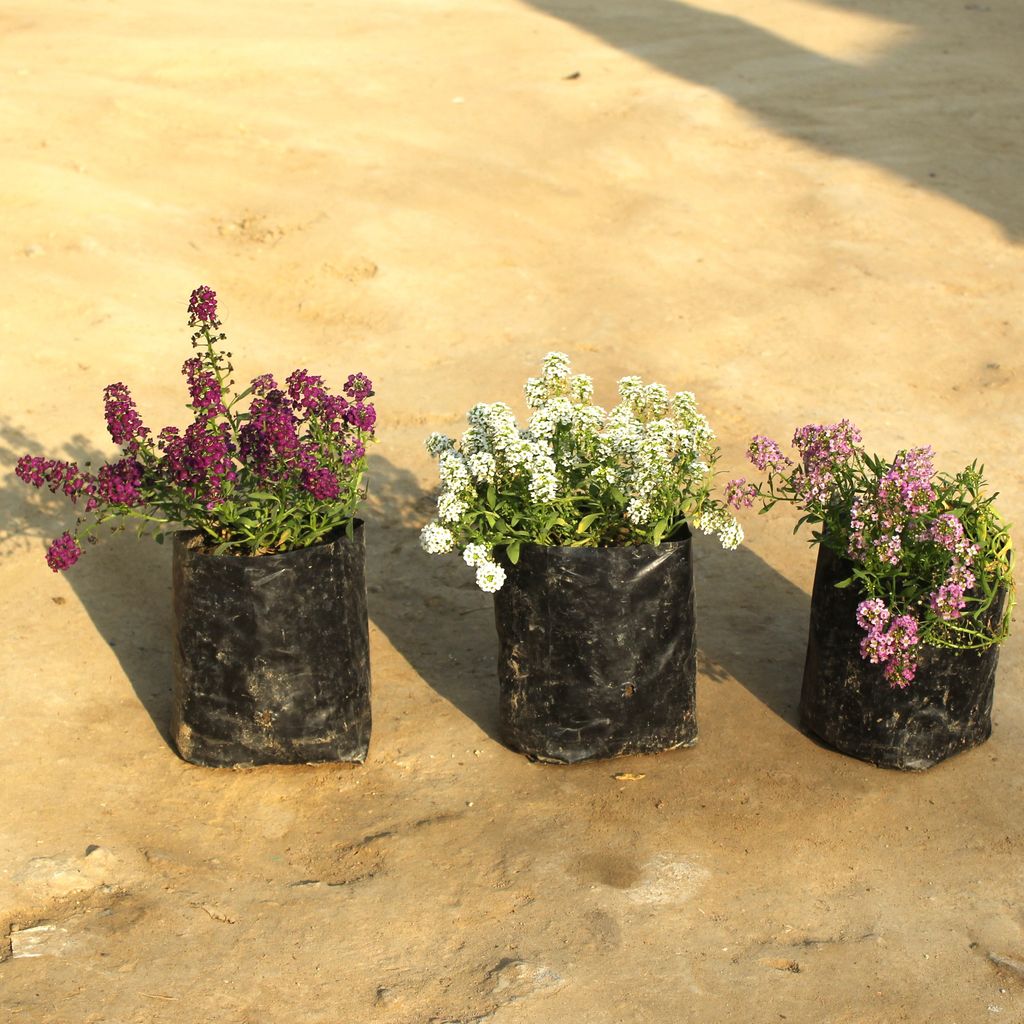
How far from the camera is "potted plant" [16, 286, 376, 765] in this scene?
4004mm

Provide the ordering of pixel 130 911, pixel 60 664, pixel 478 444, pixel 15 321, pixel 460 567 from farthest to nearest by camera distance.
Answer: pixel 15 321
pixel 460 567
pixel 60 664
pixel 478 444
pixel 130 911

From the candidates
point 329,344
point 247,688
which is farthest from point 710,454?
point 329,344

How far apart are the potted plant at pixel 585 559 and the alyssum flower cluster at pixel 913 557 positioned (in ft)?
1.16

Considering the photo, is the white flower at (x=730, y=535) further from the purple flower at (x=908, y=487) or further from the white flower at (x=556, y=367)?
the white flower at (x=556, y=367)

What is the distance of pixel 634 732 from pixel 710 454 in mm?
898

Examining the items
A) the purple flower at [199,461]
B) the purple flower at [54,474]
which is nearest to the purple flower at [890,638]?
the purple flower at [199,461]

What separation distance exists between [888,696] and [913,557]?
0.45 meters

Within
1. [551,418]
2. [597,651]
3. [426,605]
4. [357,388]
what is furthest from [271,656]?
[426,605]

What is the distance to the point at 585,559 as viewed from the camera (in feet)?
13.3

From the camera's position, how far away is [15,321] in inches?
271

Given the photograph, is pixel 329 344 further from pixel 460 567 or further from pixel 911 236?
pixel 911 236

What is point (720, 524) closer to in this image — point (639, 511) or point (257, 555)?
point (639, 511)

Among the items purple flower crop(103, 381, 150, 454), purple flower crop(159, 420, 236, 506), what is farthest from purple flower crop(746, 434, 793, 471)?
purple flower crop(103, 381, 150, 454)

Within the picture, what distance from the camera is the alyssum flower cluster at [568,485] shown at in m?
4.08
